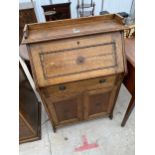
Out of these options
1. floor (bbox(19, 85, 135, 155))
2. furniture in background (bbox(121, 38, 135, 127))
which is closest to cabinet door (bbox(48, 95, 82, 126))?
floor (bbox(19, 85, 135, 155))

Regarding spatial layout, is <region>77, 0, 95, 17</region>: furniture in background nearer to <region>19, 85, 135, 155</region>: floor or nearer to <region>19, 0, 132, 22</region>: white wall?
<region>19, 0, 132, 22</region>: white wall

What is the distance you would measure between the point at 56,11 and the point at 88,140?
1.97 meters

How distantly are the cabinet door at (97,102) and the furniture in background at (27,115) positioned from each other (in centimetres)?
54

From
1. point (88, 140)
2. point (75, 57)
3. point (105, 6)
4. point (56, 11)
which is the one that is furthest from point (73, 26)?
point (105, 6)

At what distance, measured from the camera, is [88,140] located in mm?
1647

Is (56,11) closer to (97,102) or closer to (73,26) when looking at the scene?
(73,26)

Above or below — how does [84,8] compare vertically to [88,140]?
above

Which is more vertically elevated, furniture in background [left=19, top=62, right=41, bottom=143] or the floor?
furniture in background [left=19, top=62, right=41, bottom=143]

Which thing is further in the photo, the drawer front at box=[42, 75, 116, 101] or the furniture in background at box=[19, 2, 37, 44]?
the furniture in background at box=[19, 2, 37, 44]

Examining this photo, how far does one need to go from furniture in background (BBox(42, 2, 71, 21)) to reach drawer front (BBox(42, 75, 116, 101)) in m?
1.59

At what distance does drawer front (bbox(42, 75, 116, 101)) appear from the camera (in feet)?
3.89

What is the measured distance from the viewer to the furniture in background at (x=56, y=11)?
8.03ft
